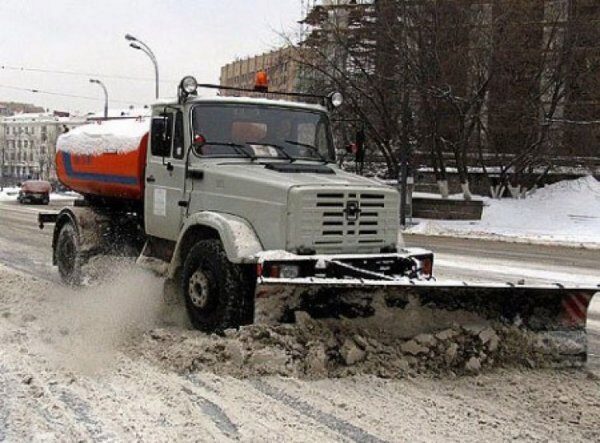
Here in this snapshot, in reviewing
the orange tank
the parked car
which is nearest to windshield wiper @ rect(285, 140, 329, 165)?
the orange tank

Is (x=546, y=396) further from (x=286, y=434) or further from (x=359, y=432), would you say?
(x=286, y=434)

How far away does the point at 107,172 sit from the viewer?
8.83 metres

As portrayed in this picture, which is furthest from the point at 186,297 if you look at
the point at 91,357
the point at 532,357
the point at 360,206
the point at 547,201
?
the point at 547,201

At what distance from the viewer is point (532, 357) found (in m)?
6.13

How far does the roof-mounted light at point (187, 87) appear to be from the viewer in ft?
24.0

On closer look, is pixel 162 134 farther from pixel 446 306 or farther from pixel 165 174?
pixel 446 306

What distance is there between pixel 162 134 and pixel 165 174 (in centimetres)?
43

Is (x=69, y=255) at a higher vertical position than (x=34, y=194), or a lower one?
higher

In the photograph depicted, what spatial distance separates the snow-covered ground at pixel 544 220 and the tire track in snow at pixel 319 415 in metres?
17.0

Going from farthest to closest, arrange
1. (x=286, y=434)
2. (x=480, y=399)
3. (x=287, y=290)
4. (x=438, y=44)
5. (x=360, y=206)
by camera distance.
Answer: (x=438, y=44) → (x=360, y=206) → (x=287, y=290) → (x=480, y=399) → (x=286, y=434)

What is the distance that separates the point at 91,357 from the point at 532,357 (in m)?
3.72

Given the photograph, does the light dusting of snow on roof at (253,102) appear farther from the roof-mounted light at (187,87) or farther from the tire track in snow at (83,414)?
the tire track in snow at (83,414)

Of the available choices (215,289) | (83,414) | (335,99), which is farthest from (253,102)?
(83,414)

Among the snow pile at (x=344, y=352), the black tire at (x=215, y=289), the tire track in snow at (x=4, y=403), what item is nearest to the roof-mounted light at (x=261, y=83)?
the black tire at (x=215, y=289)
